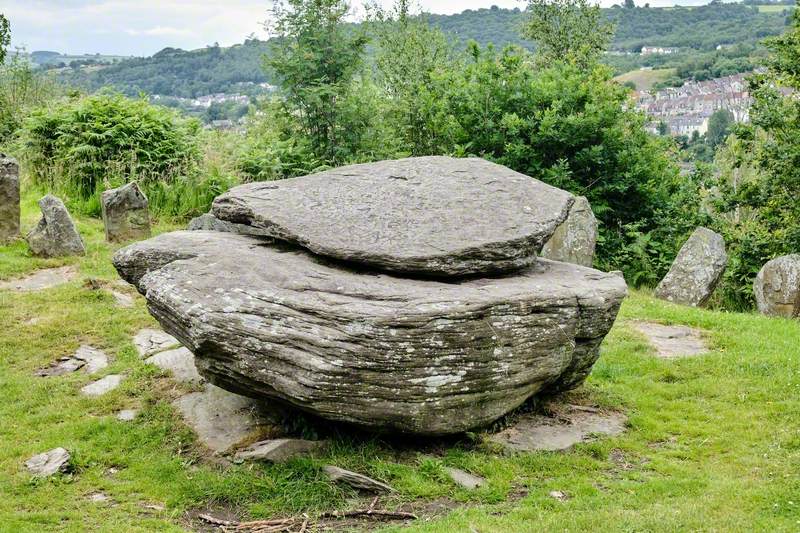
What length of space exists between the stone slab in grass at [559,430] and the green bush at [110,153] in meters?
13.3

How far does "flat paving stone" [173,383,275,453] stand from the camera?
9.73m

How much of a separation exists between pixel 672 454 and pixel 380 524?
393 cm

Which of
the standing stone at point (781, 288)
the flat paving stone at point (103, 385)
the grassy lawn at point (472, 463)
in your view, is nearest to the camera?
the grassy lawn at point (472, 463)

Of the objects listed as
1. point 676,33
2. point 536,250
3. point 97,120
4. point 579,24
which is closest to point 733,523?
point 536,250

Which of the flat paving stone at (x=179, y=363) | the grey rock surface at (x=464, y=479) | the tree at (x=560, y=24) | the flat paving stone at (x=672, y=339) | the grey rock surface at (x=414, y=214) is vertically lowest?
the flat paving stone at (x=672, y=339)

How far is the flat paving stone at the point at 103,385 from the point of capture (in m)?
11.4

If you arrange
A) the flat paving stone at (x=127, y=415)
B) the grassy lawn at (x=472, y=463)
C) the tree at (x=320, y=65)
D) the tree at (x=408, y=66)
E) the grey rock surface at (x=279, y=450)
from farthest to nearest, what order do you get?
the tree at (x=408, y=66) → the tree at (x=320, y=65) → the flat paving stone at (x=127, y=415) → the grey rock surface at (x=279, y=450) → the grassy lawn at (x=472, y=463)

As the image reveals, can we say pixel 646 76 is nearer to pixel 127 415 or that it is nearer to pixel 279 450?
pixel 127 415

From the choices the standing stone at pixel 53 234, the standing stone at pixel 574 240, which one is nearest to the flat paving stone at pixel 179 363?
the standing stone at pixel 53 234

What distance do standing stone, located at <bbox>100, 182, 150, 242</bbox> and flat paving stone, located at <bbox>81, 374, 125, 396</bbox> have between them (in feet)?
22.9

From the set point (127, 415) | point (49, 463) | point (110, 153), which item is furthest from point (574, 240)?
point (110, 153)

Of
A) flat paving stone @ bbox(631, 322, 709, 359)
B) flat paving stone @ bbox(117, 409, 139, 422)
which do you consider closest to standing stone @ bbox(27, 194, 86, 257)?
flat paving stone @ bbox(117, 409, 139, 422)

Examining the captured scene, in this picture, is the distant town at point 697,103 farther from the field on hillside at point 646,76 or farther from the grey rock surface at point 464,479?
the grey rock surface at point 464,479

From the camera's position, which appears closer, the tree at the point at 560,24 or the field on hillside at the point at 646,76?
the tree at the point at 560,24
